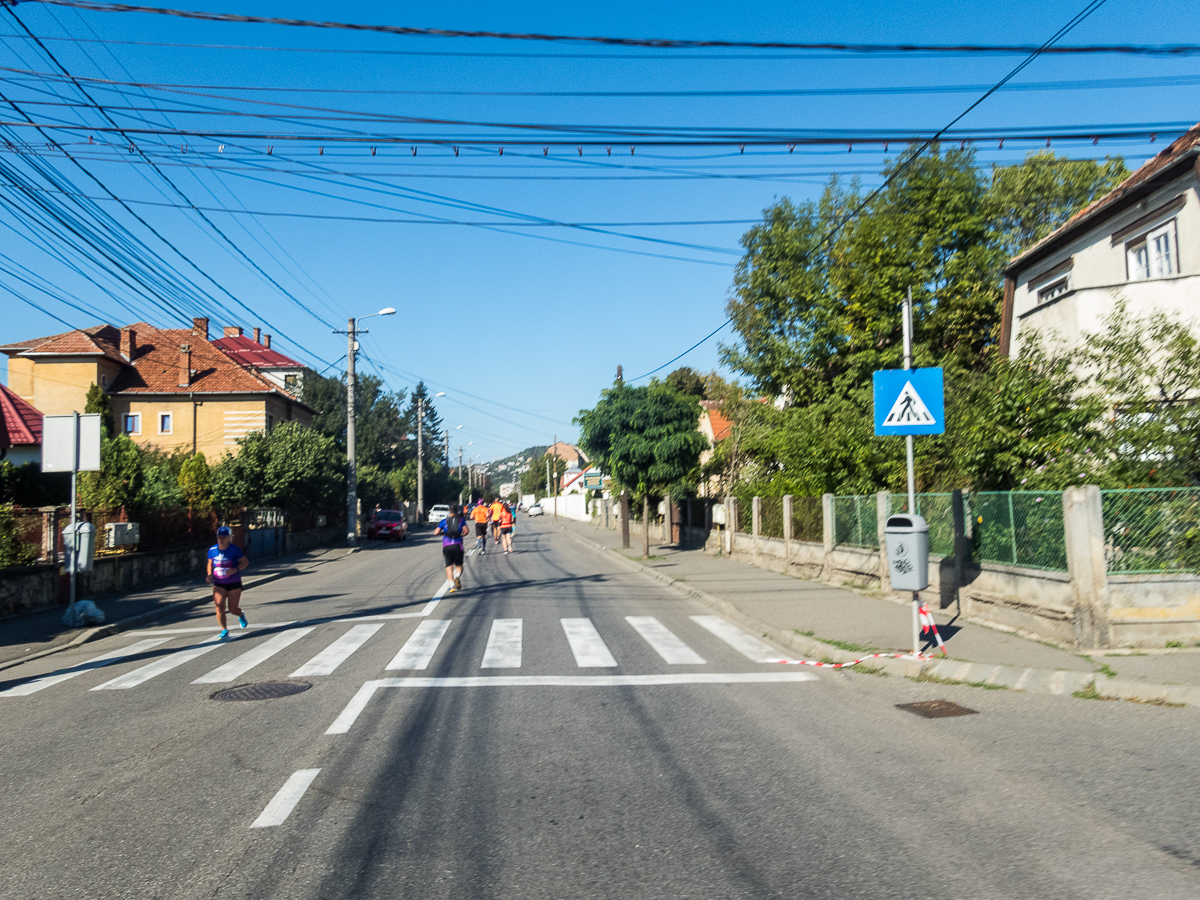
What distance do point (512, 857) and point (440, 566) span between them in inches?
824

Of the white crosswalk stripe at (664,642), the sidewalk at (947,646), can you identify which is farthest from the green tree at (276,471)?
the white crosswalk stripe at (664,642)

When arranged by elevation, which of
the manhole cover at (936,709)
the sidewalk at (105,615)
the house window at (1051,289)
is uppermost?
the house window at (1051,289)

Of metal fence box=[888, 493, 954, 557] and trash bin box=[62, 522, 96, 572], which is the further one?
trash bin box=[62, 522, 96, 572]

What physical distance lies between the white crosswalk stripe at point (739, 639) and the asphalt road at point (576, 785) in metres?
0.41

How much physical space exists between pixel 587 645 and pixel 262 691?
388cm

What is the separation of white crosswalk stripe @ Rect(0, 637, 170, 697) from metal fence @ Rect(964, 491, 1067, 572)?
10573mm

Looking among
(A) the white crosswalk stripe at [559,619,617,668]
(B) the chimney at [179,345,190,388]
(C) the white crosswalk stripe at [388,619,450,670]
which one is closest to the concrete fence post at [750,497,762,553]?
(A) the white crosswalk stripe at [559,619,617,668]

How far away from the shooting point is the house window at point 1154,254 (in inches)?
634

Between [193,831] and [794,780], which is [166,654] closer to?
[193,831]

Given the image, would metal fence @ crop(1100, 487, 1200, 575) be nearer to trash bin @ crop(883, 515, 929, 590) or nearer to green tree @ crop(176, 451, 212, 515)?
trash bin @ crop(883, 515, 929, 590)

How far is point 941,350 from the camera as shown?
31625mm

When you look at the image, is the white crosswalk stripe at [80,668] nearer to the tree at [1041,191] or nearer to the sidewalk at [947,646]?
the sidewalk at [947,646]

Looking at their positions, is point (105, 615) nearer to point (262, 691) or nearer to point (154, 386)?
point (262, 691)

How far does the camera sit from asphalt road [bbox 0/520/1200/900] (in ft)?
13.3
